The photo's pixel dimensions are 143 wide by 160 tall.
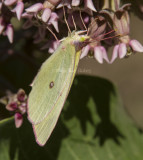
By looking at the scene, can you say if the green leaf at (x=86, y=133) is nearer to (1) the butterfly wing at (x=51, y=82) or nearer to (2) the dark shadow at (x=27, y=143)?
(2) the dark shadow at (x=27, y=143)

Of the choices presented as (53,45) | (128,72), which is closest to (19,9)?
(53,45)

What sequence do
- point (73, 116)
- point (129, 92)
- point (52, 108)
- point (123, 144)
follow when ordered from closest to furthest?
point (52, 108)
point (73, 116)
point (123, 144)
point (129, 92)

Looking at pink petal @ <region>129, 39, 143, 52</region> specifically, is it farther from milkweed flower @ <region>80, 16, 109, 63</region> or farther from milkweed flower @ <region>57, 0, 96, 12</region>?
milkweed flower @ <region>57, 0, 96, 12</region>

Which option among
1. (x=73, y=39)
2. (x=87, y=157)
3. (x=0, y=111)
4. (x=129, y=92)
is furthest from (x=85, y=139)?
(x=129, y=92)

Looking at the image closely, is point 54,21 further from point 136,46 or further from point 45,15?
point 136,46

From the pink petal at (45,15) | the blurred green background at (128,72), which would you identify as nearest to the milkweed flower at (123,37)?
the pink petal at (45,15)

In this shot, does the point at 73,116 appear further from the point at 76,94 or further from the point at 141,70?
the point at 141,70

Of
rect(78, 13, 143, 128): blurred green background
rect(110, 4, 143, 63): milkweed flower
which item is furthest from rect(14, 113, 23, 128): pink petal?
rect(78, 13, 143, 128): blurred green background
